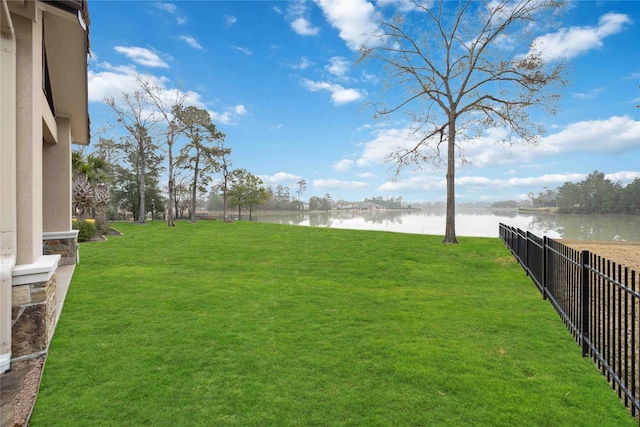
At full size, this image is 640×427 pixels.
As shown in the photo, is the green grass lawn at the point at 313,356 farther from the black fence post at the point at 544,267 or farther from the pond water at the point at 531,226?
the pond water at the point at 531,226

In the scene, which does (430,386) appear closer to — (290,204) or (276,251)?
(276,251)

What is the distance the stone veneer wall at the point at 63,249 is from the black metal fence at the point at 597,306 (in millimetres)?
10056

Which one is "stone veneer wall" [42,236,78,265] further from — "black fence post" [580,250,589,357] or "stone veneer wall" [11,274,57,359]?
"black fence post" [580,250,589,357]

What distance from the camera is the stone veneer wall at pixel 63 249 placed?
796 centimetres

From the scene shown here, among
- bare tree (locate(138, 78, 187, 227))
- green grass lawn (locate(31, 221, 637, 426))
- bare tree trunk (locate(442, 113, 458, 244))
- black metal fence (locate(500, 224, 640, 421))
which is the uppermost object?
bare tree (locate(138, 78, 187, 227))

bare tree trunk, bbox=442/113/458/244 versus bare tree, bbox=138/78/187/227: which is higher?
bare tree, bbox=138/78/187/227

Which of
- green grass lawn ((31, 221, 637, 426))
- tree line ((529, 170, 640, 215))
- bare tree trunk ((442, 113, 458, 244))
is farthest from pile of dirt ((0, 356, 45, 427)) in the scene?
tree line ((529, 170, 640, 215))

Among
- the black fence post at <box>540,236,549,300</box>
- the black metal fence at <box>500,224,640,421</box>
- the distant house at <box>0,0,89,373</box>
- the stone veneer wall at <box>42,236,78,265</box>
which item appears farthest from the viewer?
the stone veneer wall at <box>42,236,78,265</box>

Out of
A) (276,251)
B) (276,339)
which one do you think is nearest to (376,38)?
(276,251)

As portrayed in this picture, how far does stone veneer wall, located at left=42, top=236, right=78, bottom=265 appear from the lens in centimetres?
796

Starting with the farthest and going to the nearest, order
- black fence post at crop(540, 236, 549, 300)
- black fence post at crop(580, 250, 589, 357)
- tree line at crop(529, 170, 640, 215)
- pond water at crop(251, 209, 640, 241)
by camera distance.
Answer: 1. tree line at crop(529, 170, 640, 215)
2. pond water at crop(251, 209, 640, 241)
3. black fence post at crop(540, 236, 549, 300)
4. black fence post at crop(580, 250, 589, 357)

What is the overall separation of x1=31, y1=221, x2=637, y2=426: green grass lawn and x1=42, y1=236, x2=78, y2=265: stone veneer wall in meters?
1.02

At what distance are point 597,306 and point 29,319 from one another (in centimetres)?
721

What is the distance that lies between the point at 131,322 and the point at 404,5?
15.0 m
